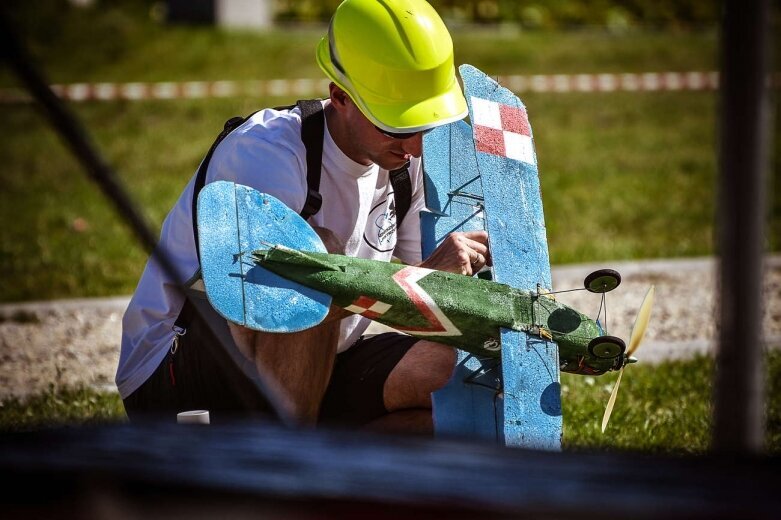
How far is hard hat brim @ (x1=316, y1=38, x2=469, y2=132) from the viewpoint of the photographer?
9.56ft

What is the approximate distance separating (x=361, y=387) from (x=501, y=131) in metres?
0.93

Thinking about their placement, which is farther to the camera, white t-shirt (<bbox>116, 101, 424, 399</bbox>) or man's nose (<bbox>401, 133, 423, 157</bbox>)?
man's nose (<bbox>401, 133, 423, 157</bbox>)

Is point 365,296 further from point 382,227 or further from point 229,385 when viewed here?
point 382,227

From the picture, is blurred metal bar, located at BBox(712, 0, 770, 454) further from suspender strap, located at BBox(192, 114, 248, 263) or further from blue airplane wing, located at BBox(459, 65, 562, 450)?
suspender strap, located at BBox(192, 114, 248, 263)

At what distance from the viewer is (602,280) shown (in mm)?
2977

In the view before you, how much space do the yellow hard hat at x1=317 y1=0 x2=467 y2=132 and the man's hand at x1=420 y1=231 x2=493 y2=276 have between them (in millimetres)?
346

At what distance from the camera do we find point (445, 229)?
130 inches

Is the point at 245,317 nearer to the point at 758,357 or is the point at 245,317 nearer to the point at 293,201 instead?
the point at 293,201

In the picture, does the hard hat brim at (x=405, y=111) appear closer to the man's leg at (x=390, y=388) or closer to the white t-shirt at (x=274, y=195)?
the white t-shirt at (x=274, y=195)

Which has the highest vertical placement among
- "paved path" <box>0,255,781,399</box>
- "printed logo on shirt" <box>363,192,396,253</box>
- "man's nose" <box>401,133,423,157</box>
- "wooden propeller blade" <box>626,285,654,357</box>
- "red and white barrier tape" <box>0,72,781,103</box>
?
"man's nose" <box>401,133,423,157</box>

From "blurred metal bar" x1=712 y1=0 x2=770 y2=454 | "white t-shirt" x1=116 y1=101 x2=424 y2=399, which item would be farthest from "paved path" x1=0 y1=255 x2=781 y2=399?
"blurred metal bar" x1=712 y1=0 x2=770 y2=454

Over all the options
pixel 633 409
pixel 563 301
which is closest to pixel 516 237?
pixel 633 409

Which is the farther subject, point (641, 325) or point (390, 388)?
point (390, 388)

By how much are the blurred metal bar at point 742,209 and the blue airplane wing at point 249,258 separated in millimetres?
1482
